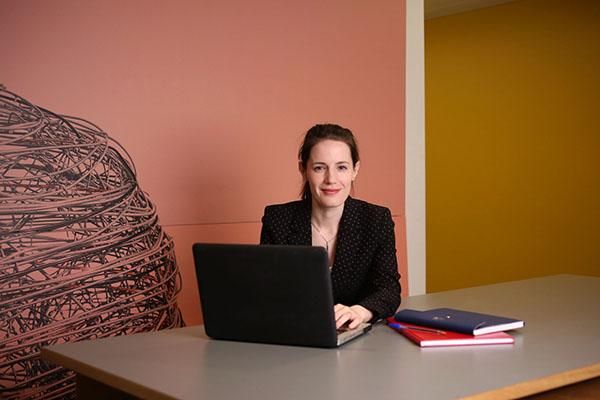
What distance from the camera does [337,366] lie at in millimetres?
1707

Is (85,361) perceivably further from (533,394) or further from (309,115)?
(309,115)

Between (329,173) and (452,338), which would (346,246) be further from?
(452,338)

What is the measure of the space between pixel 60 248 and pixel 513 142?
15.2 ft

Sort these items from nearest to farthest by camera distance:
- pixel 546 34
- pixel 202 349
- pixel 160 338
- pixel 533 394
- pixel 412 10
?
1. pixel 533 394
2. pixel 202 349
3. pixel 160 338
4. pixel 412 10
5. pixel 546 34

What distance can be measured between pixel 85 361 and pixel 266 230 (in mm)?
1031

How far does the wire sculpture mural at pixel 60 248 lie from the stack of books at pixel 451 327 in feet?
3.94

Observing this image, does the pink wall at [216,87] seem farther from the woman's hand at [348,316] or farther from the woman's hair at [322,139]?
the woman's hand at [348,316]

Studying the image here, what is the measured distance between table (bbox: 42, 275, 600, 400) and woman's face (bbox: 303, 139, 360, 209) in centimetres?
54

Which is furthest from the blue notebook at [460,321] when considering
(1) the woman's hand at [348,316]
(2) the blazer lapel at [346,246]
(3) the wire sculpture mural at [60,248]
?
(3) the wire sculpture mural at [60,248]

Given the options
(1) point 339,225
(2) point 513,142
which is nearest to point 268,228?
(1) point 339,225

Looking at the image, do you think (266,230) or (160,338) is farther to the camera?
(266,230)

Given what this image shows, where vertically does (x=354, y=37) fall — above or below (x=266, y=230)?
above

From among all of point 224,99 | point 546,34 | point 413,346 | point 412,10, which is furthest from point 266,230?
point 546,34

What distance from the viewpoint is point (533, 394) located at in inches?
67.7
